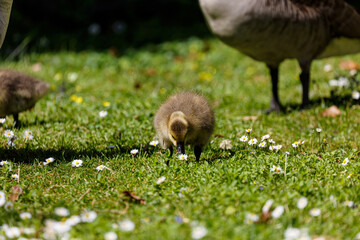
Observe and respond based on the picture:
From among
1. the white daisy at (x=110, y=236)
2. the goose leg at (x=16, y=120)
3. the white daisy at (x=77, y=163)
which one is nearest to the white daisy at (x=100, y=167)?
the white daisy at (x=77, y=163)

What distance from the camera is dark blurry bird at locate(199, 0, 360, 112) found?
5.92 metres

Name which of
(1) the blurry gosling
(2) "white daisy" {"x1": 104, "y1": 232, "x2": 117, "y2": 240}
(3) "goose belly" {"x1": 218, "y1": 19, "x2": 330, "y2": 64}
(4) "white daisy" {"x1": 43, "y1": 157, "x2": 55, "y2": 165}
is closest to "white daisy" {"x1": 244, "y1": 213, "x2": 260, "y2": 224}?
(2) "white daisy" {"x1": 104, "y1": 232, "x2": 117, "y2": 240}

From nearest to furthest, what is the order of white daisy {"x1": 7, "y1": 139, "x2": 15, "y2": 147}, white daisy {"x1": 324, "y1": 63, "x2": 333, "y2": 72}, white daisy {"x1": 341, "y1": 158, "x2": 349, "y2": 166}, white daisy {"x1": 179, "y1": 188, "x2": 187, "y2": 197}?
1. white daisy {"x1": 179, "y1": 188, "x2": 187, "y2": 197}
2. white daisy {"x1": 341, "y1": 158, "x2": 349, "y2": 166}
3. white daisy {"x1": 7, "y1": 139, "x2": 15, "y2": 147}
4. white daisy {"x1": 324, "y1": 63, "x2": 333, "y2": 72}

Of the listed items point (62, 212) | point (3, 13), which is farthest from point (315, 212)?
point (3, 13)

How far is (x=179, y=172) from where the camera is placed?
4188 millimetres

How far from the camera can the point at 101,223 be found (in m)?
3.17

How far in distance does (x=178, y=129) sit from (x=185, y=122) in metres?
0.10

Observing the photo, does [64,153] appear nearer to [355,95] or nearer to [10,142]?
[10,142]

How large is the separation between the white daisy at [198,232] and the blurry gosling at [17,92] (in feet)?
10.9

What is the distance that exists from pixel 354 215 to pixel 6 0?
340cm

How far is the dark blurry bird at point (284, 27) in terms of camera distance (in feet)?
19.4

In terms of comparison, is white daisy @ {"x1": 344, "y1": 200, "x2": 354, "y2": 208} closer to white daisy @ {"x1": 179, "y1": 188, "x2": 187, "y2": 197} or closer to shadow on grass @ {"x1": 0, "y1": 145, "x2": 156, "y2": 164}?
white daisy @ {"x1": 179, "y1": 188, "x2": 187, "y2": 197}

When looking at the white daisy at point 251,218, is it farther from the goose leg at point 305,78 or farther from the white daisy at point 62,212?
the goose leg at point 305,78

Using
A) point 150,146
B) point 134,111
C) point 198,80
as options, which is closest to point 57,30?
point 198,80
